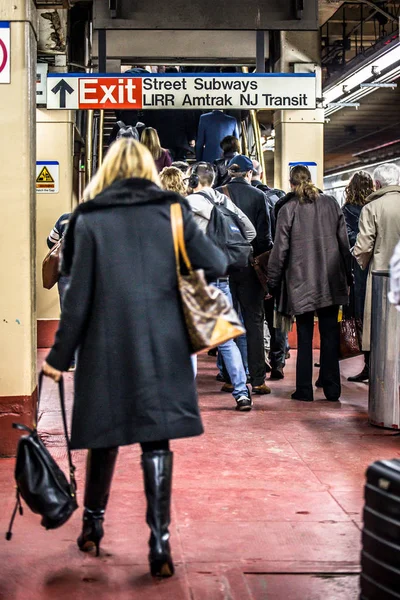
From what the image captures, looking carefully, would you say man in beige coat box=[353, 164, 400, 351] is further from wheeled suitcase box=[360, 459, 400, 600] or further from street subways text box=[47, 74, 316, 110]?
wheeled suitcase box=[360, 459, 400, 600]

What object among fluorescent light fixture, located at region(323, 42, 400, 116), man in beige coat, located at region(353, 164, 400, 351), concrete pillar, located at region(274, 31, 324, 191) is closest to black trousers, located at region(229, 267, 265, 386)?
man in beige coat, located at region(353, 164, 400, 351)

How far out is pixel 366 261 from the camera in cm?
827

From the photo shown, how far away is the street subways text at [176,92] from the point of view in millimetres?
8258

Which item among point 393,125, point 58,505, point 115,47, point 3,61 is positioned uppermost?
point 393,125

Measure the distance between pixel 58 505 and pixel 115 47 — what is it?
636 centimetres

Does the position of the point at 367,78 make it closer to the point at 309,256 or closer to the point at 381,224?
the point at 381,224

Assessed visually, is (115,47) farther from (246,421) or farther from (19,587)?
(19,587)

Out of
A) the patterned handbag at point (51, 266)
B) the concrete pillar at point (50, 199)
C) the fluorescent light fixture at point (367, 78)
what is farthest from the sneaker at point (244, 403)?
the fluorescent light fixture at point (367, 78)

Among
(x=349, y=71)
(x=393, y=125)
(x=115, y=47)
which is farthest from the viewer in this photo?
(x=393, y=125)

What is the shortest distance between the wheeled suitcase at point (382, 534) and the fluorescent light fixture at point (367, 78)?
9439 mm

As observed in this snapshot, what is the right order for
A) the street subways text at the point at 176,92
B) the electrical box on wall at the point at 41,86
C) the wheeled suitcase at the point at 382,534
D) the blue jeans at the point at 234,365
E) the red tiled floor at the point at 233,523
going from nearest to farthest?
the wheeled suitcase at the point at 382,534 → the red tiled floor at the point at 233,523 → the blue jeans at the point at 234,365 → the street subways text at the point at 176,92 → the electrical box on wall at the point at 41,86

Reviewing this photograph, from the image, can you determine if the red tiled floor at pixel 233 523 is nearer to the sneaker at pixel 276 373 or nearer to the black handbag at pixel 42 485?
the black handbag at pixel 42 485

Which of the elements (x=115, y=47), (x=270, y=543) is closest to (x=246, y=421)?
(x=270, y=543)

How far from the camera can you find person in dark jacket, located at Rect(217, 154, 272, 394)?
8312 mm
